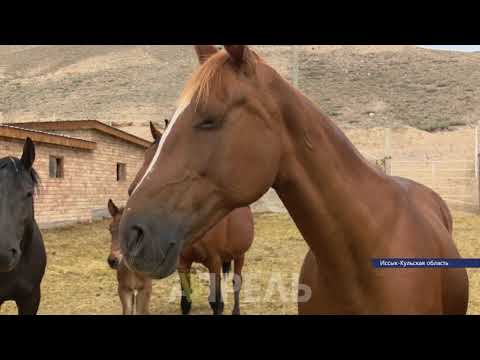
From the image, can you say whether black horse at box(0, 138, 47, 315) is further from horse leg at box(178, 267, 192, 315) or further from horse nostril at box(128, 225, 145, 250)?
horse nostril at box(128, 225, 145, 250)

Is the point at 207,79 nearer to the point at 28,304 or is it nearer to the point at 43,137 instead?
the point at 28,304

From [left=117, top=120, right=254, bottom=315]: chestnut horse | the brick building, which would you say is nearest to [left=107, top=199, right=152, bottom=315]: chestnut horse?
[left=117, top=120, right=254, bottom=315]: chestnut horse

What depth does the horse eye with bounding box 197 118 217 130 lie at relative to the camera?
1537 millimetres

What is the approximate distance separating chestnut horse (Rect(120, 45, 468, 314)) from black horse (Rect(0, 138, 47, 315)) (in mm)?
2423

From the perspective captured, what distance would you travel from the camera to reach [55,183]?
12.7 metres

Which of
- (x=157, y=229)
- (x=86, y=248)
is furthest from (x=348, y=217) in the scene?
(x=86, y=248)

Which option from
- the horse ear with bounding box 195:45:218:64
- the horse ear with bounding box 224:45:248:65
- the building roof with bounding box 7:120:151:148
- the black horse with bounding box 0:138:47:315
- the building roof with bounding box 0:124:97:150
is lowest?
the black horse with bounding box 0:138:47:315

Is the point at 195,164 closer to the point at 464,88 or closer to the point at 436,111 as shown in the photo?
the point at 436,111

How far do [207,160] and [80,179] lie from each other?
13.6m

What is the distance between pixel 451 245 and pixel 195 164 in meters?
1.71

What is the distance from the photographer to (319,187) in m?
1.72

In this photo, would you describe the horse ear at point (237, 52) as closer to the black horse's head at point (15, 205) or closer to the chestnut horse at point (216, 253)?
the black horse's head at point (15, 205)

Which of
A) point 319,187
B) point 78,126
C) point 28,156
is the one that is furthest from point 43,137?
point 319,187

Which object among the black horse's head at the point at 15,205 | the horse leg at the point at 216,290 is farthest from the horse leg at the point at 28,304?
the horse leg at the point at 216,290
